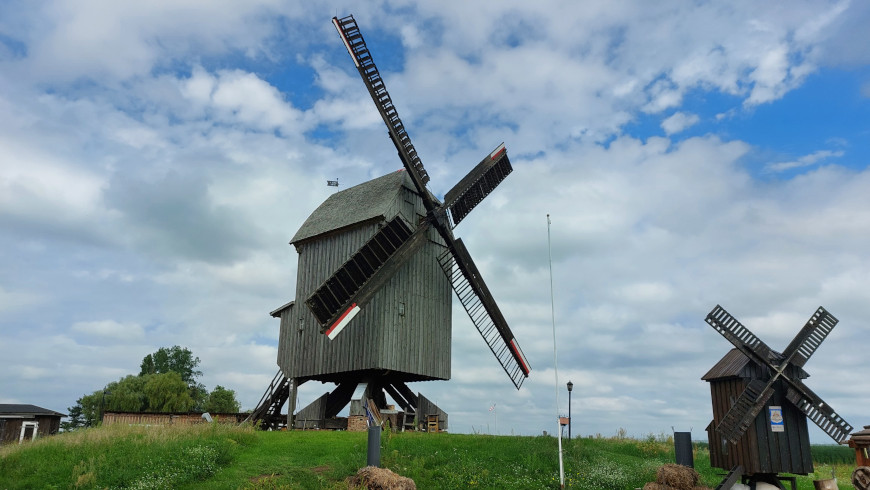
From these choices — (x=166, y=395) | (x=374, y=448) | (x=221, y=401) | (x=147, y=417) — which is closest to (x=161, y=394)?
(x=166, y=395)

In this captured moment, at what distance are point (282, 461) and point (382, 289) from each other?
8.90 m

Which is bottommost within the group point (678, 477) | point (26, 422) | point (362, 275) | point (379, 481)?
point (379, 481)

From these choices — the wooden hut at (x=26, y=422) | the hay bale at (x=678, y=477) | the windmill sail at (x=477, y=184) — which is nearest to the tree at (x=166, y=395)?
the wooden hut at (x=26, y=422)

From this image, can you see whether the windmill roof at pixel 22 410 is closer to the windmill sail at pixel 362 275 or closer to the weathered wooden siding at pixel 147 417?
the weathered wooden siding at pixel 147 417

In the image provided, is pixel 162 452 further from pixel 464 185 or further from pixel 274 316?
pixel 464 185

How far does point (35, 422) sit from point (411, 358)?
24226 mm

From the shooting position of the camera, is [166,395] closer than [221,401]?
Yes

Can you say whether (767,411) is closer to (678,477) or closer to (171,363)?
(678,477)

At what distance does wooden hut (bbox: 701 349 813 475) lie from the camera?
54.3 ft

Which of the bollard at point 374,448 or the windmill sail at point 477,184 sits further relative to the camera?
the windmill sail at point 477,184

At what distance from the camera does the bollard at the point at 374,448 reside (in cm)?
1616

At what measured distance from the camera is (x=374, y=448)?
16250mm

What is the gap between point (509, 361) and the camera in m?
26.4

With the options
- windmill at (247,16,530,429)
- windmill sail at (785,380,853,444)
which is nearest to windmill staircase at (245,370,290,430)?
windmill at (247,16,530,429)
